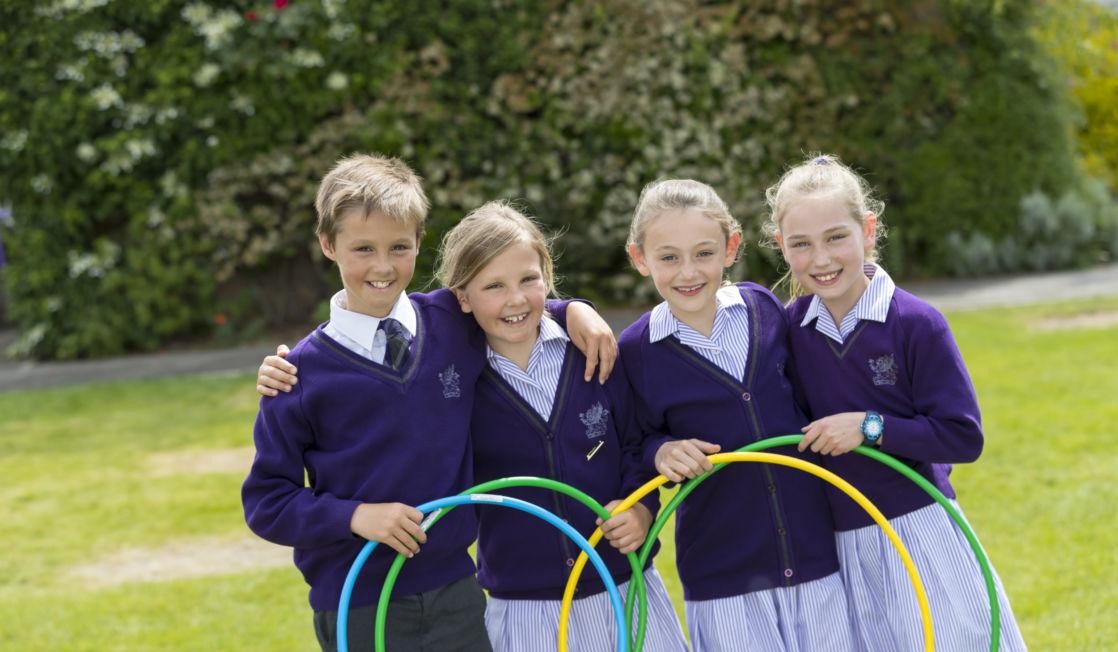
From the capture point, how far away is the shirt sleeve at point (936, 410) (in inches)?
113

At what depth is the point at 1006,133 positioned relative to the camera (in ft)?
36.5

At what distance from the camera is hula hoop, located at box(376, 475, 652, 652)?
9.07ft

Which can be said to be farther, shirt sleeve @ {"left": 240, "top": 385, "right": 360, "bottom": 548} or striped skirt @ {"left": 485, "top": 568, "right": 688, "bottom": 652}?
striped skirt @ {"left": 485, "top": 568, "right": 688, "bottom": 652}

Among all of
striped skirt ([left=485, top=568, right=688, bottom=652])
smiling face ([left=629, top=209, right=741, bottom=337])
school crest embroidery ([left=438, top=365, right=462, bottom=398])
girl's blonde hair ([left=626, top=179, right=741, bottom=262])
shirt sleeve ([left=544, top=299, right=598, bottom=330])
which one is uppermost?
girl's blonde hair ([left=626, top=179, right=741, bottom=262])

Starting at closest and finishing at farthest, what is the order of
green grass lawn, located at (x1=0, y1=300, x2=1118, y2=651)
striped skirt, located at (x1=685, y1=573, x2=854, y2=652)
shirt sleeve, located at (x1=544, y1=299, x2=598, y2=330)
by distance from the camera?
striped skirt, located at (x1=685, y1=573, x2=854, y2=652), shirt sleeve, located at (x1=544, y1=299, x2=598, y2=330), green grass lawn, located at (x1=0, y1=300, x2=1118, y2=651)

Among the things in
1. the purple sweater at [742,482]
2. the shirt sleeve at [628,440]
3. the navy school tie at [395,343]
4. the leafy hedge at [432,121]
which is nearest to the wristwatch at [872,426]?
the purple sweater at [742,482]

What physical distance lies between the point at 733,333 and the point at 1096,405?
4.47 metres

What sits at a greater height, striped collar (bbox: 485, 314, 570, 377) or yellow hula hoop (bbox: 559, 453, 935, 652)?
striped collar (bbox: 485, 314, 570, 377)

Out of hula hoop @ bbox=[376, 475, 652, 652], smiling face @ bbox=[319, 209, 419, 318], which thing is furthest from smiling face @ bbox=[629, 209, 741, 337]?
smiling face @ bbox=[319, 209, 419, 318]

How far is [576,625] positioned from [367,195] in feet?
4.37

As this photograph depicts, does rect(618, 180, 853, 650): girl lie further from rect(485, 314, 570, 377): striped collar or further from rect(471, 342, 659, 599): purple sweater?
rect(485, 314, 570, 377): striped collar

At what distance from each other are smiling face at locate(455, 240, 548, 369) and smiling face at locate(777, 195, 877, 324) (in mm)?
734

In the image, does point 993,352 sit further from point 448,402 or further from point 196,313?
point 196,313

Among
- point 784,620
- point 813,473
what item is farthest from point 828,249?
point 784,620
